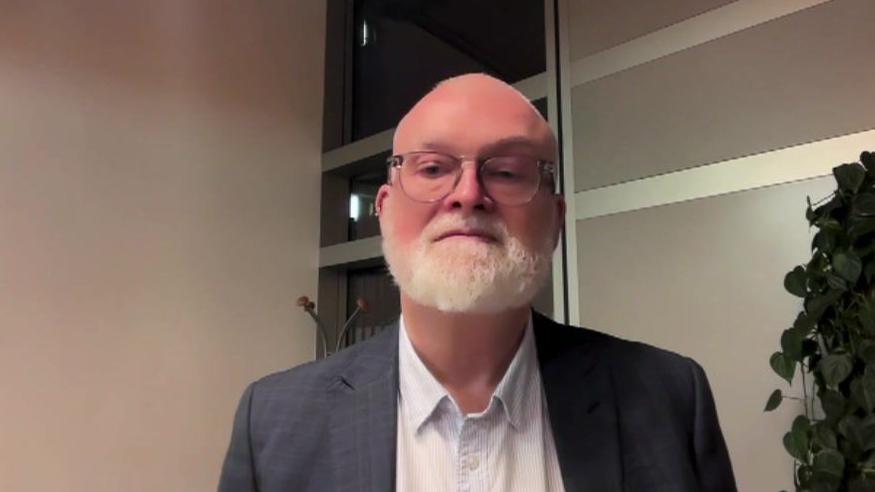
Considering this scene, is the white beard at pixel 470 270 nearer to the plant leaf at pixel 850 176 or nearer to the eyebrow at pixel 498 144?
the eyebrow at pixel 498 144

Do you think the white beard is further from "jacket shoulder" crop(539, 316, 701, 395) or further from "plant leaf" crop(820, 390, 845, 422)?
"plant leaf" crop(820, 390, 845, 422)

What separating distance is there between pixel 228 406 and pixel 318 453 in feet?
6.98

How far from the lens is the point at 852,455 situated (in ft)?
5.71

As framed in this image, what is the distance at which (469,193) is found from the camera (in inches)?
40.8

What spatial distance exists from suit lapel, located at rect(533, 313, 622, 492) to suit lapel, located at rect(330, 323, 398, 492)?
0.24 meters

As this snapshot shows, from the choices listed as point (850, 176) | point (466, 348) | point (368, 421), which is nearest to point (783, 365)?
point (850, 176)

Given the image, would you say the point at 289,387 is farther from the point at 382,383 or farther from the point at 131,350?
the point at 131,350

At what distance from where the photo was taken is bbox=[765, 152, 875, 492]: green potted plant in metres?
1.72

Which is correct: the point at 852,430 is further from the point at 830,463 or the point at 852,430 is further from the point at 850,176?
the point at 850,176

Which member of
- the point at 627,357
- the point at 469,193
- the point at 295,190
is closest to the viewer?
the point at 469,193

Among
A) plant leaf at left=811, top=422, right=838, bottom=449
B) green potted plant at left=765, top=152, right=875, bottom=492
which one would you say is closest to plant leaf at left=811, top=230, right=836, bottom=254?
green potted plant at left=765, top=152, right=875, bottom=492

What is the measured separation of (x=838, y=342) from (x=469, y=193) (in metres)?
1.29


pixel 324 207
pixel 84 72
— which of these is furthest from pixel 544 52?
pixel 84 72

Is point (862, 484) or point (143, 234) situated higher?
point (143, 234)
